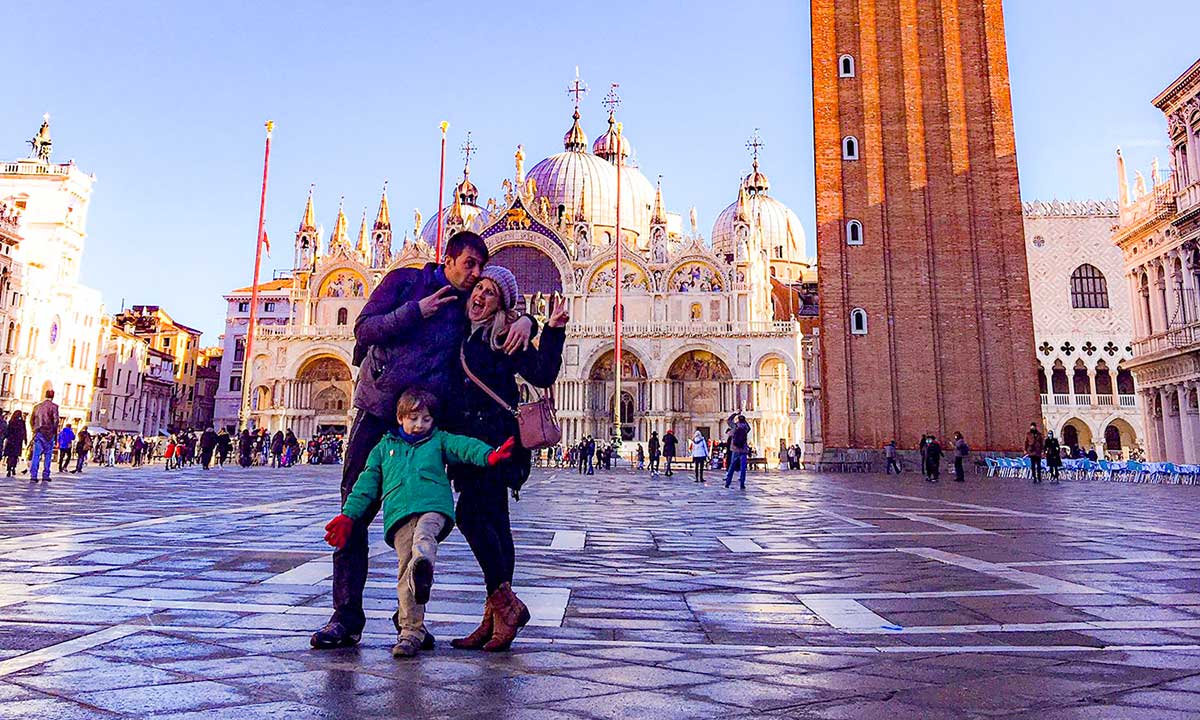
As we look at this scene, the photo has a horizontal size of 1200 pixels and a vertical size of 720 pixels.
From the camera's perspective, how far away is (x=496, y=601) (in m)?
2.79

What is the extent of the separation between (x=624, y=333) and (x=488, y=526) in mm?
39936

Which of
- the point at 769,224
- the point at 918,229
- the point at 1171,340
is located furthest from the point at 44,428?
the point at 769,224

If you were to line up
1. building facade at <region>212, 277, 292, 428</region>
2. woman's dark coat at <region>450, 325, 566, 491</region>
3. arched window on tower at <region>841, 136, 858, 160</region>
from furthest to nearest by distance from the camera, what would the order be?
1. building facade at <region>212, 277, 292, 428</region>
2. arched window on tower at <region>841, 136, 858, 160</region>
3. woman's dark coat at <region>450, 325, 566, 491</region>

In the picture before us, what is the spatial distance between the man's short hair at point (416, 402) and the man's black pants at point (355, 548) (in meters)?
0.18

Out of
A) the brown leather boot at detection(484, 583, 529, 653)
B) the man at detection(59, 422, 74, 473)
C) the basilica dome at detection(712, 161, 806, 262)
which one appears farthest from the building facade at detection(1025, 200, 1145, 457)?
the brown leather boot at detection(484, 583, 529, 653)

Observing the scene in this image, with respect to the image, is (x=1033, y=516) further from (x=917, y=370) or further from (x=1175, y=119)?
(x=1175, y=119)

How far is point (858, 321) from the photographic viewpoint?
25.9 meters

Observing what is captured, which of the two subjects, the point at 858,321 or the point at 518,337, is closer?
the point at 518,337

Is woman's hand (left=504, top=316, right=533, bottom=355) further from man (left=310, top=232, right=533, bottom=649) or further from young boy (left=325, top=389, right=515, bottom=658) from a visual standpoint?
young boy (left=325, top=389, right=515, bottom=658)

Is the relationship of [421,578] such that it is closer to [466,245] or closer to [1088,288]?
[466,245]

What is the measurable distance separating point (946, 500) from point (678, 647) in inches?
397

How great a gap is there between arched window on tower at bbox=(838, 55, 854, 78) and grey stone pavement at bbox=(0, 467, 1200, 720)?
23357mm

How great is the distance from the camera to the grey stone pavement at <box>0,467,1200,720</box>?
6.99 feet

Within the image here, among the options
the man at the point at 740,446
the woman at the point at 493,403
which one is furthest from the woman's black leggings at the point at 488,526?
the man at the point at 740,446
